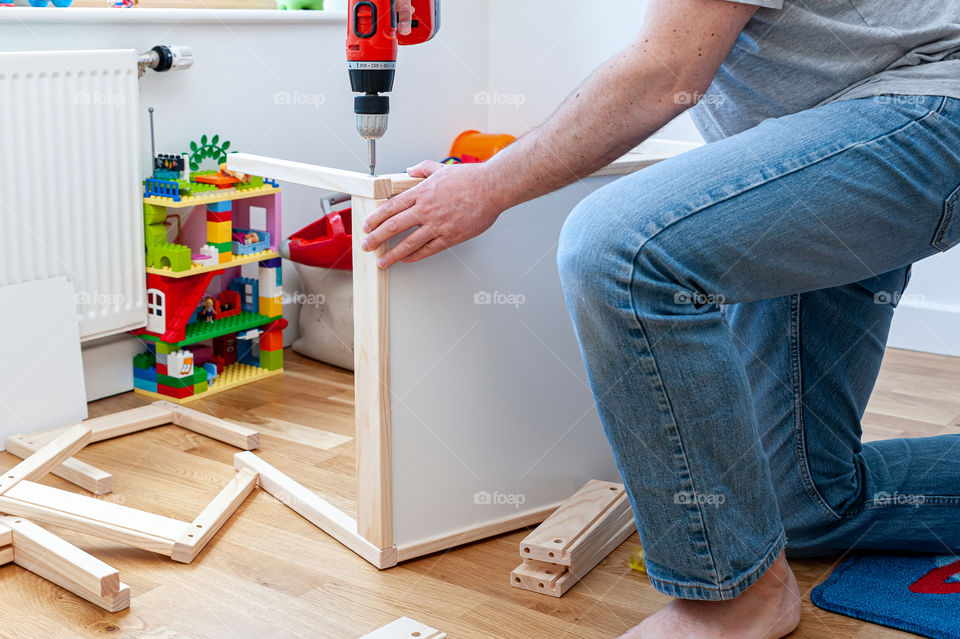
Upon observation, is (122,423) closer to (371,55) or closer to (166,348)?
(166,348)

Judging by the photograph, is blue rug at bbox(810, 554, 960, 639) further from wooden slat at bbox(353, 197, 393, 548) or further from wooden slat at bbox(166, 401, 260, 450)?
wooden slat at bbox(166, 401, 260, 450)

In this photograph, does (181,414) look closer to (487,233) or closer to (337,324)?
(337,324)

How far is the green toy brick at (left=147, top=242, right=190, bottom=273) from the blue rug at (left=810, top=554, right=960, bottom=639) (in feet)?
4.12

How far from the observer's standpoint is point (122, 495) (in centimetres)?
145

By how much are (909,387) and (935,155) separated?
1.23 m

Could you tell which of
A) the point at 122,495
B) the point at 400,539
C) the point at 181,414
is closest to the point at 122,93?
the point at 181,414

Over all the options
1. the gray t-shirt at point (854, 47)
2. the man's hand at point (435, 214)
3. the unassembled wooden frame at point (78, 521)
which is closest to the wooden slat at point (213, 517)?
the unassembled wooden frame at point (78, 521)

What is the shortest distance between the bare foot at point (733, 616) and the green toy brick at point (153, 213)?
1261 mm

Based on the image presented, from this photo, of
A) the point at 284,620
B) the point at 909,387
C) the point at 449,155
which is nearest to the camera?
the point at 284,620
